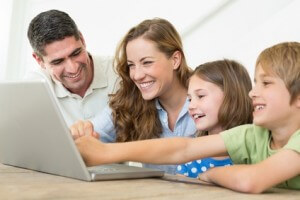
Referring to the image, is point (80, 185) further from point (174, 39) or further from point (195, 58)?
point (195, 58)

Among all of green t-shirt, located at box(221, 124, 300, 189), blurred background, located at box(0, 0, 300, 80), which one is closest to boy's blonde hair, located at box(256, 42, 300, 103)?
green t-shirt, located at box(221, 124, 300, 189)

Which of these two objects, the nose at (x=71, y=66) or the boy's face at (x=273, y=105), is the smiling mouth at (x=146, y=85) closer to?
the nose at (x=71, y=66)

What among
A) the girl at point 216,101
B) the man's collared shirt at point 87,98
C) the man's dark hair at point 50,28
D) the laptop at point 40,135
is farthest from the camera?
the man's collared shirt at point 87,98

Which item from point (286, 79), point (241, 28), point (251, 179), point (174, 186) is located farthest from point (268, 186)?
point (241, 28)

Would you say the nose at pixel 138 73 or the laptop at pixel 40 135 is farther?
the nose at pixel 138 73

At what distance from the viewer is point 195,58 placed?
2.91 metres

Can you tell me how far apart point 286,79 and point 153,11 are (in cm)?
200

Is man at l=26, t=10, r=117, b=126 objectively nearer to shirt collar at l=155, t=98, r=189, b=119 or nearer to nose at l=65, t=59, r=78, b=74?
nose at l=65, t=59, r=78, b=74

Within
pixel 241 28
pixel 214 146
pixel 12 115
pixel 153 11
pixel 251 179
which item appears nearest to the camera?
pixel 251 179

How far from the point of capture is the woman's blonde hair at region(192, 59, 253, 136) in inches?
64.1

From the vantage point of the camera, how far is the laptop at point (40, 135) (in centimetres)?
93

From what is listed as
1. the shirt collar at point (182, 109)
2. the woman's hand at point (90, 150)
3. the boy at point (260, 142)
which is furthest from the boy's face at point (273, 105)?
the shirt collar at point (182, 109)

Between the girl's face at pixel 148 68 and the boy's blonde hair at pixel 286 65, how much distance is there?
26.1 inches

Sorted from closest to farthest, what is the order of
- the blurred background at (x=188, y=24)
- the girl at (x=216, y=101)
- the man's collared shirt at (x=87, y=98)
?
the girl at (x=216, y=101) < the man's collared shirt at (x=87, y=98) < the blurred background at (x=188, y=24)
